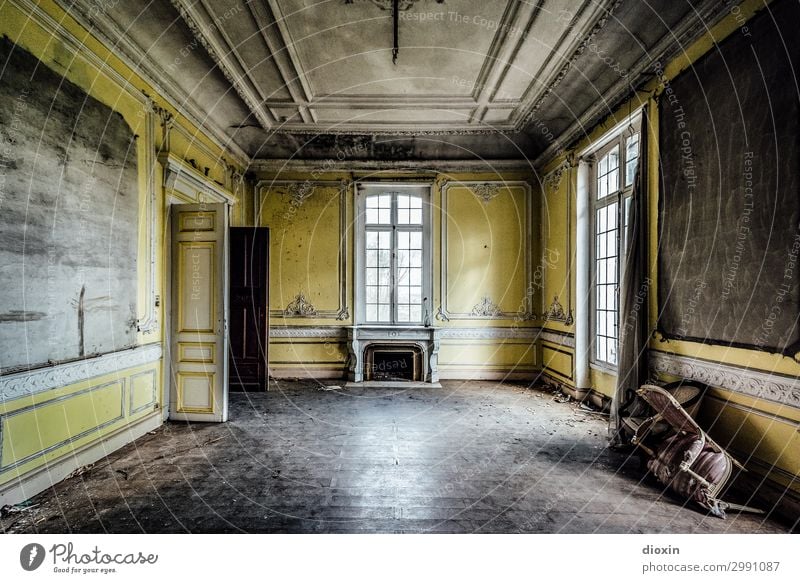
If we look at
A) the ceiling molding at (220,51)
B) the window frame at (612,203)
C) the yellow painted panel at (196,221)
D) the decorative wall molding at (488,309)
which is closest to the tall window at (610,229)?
the window frame at (612,203)

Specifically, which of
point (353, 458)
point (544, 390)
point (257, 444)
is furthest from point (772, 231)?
point (257, 444)

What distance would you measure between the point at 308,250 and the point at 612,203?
4.17 metres

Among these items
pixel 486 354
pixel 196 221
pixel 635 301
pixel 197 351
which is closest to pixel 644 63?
pixel 635 301

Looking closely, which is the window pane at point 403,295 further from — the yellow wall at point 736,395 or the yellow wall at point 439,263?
the yellow wall at point 736,395

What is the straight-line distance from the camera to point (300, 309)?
6371 mm

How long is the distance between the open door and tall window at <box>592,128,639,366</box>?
3.97 m

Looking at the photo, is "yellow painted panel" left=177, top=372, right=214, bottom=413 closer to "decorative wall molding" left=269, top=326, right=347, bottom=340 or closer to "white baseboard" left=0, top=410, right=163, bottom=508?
"white baseboard" left=0, top=410, right=163, bottom=508

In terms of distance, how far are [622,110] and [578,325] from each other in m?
2.38

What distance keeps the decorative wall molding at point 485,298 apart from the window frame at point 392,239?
19cm

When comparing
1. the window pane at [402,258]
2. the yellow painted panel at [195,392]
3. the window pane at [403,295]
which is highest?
the window pane at [402,258]

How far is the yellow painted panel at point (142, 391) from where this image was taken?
361 centimetres

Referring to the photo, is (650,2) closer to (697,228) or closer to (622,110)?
(622,110)

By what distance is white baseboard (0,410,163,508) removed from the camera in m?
2.43

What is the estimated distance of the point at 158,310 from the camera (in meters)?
4.05
